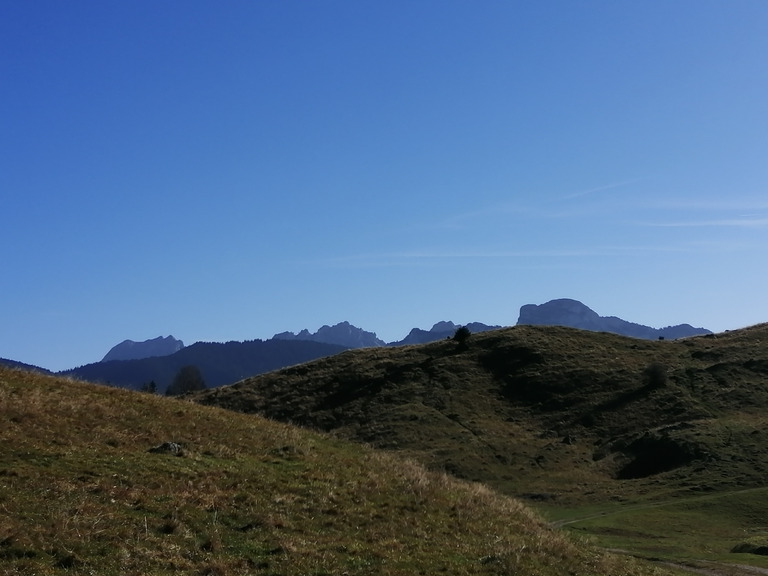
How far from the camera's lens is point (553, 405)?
255ft

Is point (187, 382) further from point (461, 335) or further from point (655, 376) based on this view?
point (655, 376)

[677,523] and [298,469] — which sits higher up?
[298,469]

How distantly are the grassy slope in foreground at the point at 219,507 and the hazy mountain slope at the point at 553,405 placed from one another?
35239 millimetres

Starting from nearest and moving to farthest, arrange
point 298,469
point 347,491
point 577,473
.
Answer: point 347,491 < point 298,469 < point 577,473

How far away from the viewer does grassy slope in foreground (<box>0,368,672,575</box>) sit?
14.6 meters

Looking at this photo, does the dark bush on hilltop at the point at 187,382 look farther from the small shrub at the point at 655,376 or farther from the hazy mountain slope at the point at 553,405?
the small shrub at the point at 655,376

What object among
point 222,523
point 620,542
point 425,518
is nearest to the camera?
point 222,523

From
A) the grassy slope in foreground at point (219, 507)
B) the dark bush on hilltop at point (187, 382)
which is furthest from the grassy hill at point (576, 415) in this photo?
the dark bush on hilltop at point (187, 382)

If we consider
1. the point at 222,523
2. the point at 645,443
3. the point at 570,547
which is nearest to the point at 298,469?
the point at 222,523

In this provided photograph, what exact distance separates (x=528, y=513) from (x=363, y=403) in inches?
2179

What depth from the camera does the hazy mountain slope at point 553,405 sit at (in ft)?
197

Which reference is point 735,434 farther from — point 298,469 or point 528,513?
point 298,469

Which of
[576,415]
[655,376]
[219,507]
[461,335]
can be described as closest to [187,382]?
[461,335]

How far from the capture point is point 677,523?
41656mm
